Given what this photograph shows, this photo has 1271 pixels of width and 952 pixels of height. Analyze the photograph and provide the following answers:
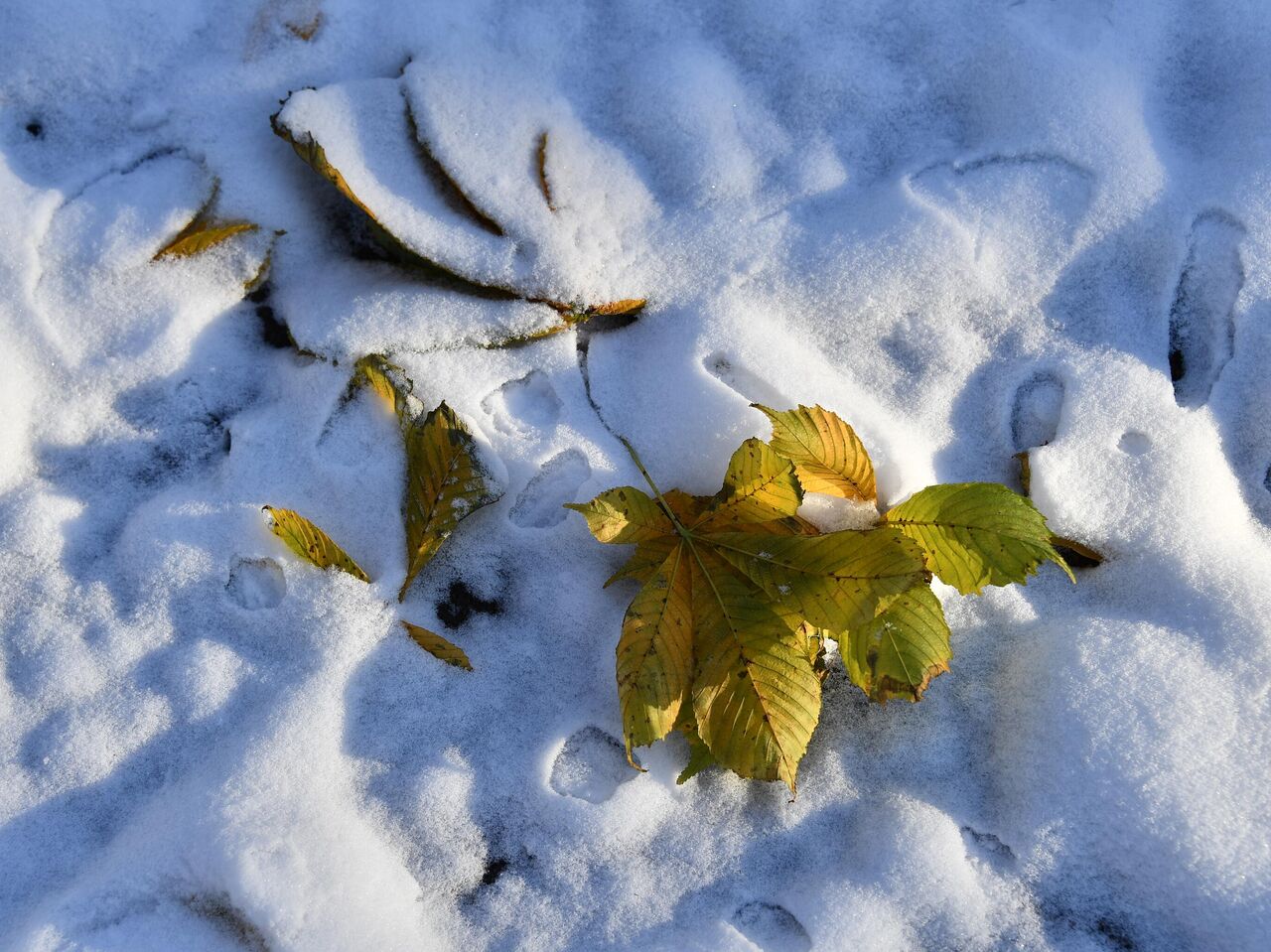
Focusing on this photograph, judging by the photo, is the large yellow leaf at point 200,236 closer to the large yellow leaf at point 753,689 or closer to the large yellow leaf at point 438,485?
the large yellow leaf at point 438,485

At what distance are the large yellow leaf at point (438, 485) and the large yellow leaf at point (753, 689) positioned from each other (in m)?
0.37

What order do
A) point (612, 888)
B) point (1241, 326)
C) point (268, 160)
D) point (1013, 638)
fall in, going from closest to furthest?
point (612, 888)
point (1013, 638)
point (1241, 326)
point (268, 160)

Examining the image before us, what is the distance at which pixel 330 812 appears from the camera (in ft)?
A: 4.01

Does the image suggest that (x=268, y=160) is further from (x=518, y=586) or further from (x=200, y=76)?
(x=518, y=586)

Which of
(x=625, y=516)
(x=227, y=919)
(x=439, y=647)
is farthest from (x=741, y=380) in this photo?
(x=227, y=919)

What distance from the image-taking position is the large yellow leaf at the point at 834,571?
1.15 m

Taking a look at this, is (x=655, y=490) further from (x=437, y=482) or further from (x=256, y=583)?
(x=256, y=583)

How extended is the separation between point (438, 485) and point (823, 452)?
52 cm

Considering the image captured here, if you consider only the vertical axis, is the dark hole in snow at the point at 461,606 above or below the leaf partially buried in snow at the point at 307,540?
below

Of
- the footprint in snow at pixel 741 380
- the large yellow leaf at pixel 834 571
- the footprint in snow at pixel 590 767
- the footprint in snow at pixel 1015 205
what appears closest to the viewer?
the large yellow leaf at pixel 834 571

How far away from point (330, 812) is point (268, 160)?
101 centimetres

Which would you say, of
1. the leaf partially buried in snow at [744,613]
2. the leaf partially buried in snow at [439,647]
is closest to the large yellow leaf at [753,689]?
the leaf partially buried in snow at [744,613]

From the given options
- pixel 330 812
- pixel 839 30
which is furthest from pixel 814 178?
pixel 330 812

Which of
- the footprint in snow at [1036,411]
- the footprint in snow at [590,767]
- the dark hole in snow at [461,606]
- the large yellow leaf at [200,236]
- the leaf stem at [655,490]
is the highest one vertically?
the large yellow leaf at [200,236]
